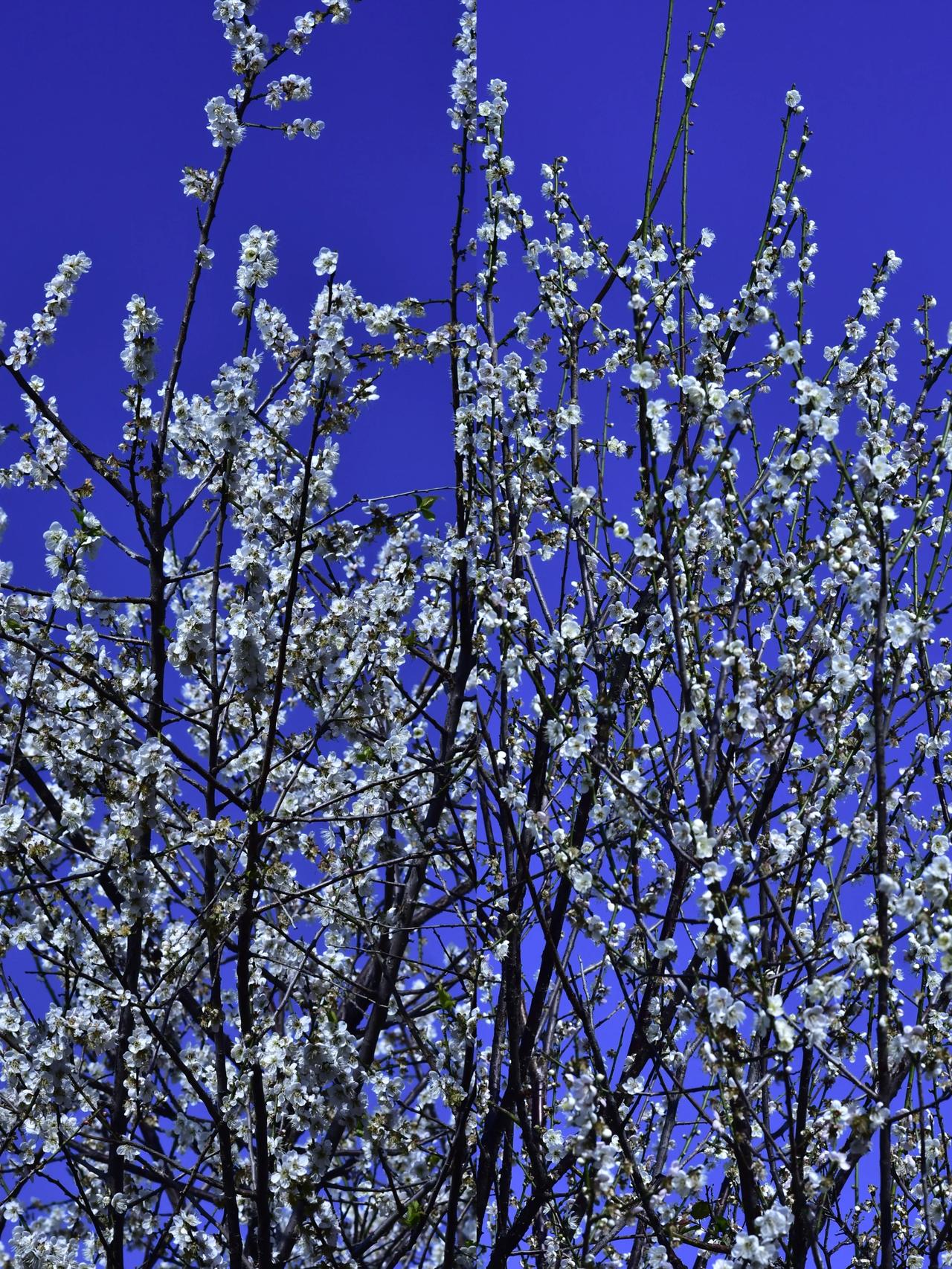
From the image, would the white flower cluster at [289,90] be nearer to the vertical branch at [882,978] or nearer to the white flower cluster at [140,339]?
the white flower cluster at [140,339]

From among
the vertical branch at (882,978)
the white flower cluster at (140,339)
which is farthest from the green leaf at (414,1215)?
the white flower cluster at (140,339)

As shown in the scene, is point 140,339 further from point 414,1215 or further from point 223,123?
point 414,1215

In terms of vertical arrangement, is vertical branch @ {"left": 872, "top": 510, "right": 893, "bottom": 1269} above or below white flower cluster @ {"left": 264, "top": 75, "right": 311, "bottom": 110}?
below

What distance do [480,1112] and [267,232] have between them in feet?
11.0

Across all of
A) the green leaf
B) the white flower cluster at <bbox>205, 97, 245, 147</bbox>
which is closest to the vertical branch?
the green leaf

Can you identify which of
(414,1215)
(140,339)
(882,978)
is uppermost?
(140,339)

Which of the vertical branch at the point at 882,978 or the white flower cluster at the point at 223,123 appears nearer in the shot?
the vertical branch at the point at 882,978

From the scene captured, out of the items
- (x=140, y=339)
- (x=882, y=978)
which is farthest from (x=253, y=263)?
(x=882, y=978)

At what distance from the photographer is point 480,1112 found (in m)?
4.36

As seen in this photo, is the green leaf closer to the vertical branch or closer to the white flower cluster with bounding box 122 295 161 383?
the vertical branch

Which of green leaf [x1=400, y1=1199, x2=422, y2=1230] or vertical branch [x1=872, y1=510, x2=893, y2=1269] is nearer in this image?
vertical branch [x1=872, y1=510, x2=893, y2=1269]

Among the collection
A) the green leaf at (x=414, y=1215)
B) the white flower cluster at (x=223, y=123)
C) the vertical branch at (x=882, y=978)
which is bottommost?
the green leaf at (x=414, y=1215)

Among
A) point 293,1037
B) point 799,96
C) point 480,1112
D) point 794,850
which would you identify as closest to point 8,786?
point 293,1037

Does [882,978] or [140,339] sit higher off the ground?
[140,339]
